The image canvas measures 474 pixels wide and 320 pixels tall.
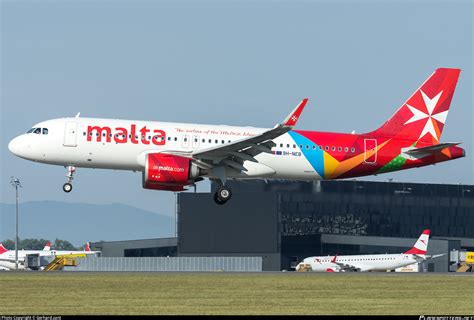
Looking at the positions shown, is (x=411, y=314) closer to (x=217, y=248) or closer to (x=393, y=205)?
(x=217, y=248)

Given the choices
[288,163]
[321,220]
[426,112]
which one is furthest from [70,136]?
[321,220]

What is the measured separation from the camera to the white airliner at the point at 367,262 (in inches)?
4409

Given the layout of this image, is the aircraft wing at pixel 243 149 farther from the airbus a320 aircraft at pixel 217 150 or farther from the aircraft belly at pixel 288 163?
the aircraft belly at pixel 288 163

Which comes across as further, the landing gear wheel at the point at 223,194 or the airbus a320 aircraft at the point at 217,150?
the landing gear wheel at the point at 223,194

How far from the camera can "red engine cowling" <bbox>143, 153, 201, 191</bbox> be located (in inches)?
2333

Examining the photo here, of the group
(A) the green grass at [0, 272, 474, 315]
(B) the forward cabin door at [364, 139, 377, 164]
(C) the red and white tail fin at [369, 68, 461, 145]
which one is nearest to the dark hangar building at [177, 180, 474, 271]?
(C) the red and white tail fin at [369, 68, 461, 145]

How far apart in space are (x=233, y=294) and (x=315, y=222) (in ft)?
278

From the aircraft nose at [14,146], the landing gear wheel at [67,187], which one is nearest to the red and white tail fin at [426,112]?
the landing gear wheel at [67,187]

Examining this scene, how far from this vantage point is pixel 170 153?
6006cm

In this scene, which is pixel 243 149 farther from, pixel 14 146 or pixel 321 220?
pixel 321 220

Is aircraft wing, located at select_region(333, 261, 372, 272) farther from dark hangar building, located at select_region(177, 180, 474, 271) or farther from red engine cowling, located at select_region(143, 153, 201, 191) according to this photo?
red engine cowling, located at select_region(143, 153, 201, 191)

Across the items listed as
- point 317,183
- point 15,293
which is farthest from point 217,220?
point 15,293

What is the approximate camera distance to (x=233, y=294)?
4925cm

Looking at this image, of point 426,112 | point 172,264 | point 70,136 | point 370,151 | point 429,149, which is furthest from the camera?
point 172,264
